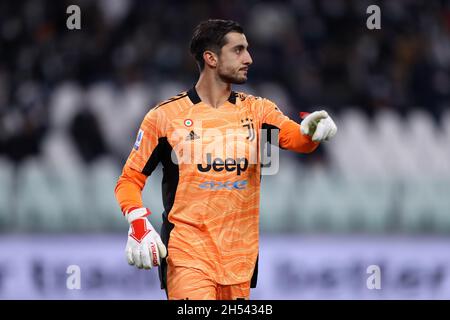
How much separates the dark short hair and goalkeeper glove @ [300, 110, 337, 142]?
0.75 meters

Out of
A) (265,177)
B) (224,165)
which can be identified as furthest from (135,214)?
(265,177)

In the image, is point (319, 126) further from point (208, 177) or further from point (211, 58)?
point (211, 58)

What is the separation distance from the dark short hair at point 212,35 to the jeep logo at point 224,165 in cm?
65

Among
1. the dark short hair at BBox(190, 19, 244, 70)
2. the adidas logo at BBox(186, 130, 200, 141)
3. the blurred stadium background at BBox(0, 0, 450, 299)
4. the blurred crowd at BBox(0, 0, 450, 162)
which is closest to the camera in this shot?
the adidas logo at BBox(186, 130, 200, 141)

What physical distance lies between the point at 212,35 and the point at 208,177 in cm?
87

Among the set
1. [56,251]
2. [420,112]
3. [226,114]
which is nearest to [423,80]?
[420,112]

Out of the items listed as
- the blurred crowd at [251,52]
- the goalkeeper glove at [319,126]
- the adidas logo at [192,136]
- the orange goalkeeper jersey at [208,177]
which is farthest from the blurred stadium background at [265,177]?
the goalkeeper glove at [319,126]

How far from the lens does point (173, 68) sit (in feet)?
40.0

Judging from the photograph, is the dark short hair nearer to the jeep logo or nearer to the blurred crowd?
the jeep logo

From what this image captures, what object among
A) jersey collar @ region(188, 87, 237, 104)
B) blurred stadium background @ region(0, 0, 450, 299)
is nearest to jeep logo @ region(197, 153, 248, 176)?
jersey collar @ region(188, 87, 237, 104)

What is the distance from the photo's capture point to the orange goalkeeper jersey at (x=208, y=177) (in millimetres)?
5996

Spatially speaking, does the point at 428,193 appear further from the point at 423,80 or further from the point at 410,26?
the point at 410,26

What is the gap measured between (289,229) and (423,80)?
9.88ft

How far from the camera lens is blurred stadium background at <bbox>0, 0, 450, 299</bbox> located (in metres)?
10.4
